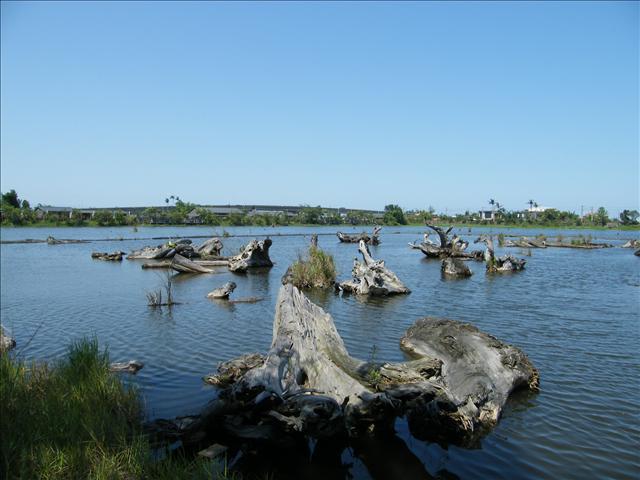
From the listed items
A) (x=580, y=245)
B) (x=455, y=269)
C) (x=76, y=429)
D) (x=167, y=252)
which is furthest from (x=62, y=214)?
(x=76, y=429)

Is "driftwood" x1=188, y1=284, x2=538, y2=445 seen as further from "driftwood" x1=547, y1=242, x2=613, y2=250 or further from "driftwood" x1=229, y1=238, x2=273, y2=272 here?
"driftwood" x1=547, y1=242, x2=613, y2=250

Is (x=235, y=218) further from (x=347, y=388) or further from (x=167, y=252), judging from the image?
(x=347, y=388)

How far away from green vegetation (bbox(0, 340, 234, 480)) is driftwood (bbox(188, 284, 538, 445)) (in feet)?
3.51

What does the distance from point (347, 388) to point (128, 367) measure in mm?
5452

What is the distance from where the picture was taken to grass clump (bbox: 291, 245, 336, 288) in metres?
22.1

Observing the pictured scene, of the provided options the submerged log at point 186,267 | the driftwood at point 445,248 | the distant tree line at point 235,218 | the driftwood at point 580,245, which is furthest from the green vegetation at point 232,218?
the submerged log at point 186,267

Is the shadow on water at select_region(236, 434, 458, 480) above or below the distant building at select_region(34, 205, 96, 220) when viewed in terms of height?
below

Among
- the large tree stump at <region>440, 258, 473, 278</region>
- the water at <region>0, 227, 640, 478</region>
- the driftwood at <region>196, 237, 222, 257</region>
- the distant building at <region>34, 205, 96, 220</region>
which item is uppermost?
the distant building at <region>34, 205, 96, 220</region>

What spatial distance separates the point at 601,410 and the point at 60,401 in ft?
28.3

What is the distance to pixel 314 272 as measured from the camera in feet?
73.0

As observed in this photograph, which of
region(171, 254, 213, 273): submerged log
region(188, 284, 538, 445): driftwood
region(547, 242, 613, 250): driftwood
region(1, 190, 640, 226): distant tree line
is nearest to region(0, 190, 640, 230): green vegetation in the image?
region(1, 190, 640, 226): distant tree line

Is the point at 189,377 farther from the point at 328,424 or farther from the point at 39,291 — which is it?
the point at 39,291

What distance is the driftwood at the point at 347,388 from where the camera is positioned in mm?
6742

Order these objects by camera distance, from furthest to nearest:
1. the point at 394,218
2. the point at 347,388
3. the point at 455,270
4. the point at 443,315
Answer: the point at 394,218, the point at 455,270, the point at 443,315, the point at 347,388
